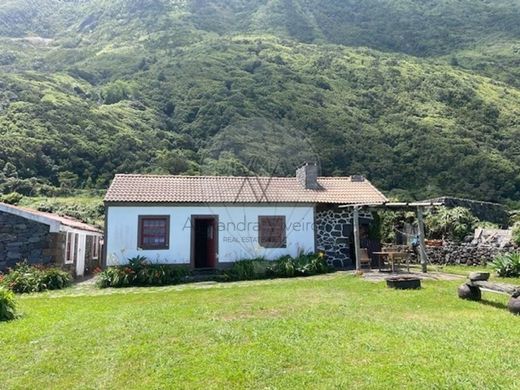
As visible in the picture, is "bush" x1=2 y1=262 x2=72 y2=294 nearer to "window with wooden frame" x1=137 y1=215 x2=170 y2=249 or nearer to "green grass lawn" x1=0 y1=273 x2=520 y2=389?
"window with wooden frame" x1=137 y1=215 x2=170 y2=249

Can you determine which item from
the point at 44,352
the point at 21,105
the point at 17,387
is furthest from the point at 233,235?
the point at 21,105

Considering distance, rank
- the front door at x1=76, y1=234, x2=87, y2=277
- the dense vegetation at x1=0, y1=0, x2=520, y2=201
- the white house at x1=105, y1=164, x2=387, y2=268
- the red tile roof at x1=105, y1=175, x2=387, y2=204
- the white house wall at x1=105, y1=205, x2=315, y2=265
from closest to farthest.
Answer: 1. the white house wall at x1=105, y1=205, x2=315, y2=265
2. the white house at x1=105, y1=164, x2=387, y2=268
3. the red tile roof at x1=105, y1=175, x2=387, y2=204
4. the front door at x1=76, y1=234, x2=87, y2=277
5. the dense vegetation at x1=0, y1=0, x2=520, y2=201

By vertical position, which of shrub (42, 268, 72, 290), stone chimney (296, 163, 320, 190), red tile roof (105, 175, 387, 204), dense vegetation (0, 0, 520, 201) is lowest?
shrub (42, 268, 72, 290)

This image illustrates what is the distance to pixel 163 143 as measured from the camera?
43.5 m

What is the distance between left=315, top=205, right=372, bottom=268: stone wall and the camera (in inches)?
672

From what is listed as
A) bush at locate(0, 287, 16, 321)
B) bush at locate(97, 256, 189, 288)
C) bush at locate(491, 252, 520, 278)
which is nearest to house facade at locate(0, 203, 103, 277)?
bush at locate(97, 256, 189, 288)

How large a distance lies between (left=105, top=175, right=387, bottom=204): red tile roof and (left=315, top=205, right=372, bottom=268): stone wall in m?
0.56

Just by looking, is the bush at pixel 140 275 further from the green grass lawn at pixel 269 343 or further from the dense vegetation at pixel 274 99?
the dense vegetation at pixel 274 99

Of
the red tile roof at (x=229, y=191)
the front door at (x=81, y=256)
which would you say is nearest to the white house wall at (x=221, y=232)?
the red tile roof at (x=229, y=191)

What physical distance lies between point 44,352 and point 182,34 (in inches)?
3103

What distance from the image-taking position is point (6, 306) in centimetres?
802

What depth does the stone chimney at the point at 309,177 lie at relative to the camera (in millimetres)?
18219

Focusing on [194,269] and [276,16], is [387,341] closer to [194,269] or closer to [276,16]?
[194,269]

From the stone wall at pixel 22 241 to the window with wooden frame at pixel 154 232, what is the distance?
292 cm
